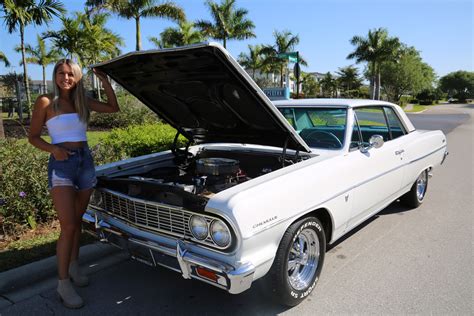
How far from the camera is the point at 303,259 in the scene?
3.19 metres

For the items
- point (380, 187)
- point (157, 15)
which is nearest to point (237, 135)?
point (380, 187)

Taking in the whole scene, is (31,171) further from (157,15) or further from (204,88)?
(157,15)

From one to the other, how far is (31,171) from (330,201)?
3.34m

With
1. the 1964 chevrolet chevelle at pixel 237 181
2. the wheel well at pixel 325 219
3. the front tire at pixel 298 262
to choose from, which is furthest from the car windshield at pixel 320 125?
the front tire at pixel 298 262

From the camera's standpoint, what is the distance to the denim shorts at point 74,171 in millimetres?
2924

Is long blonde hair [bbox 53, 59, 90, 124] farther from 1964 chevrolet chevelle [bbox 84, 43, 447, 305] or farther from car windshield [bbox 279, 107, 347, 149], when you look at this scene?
car windshield [bbox 279, 107, 347, 149]

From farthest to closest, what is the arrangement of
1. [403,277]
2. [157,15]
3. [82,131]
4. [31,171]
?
[157,15]
[31,171]
[403,277]
[82,131]

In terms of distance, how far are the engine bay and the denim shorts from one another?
0.75 feet

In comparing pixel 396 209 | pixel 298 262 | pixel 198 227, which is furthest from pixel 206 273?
pixel 396 209

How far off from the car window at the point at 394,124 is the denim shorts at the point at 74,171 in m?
3.75

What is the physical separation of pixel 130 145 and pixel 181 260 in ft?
12.2

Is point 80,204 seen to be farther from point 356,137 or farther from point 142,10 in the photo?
point 142,10

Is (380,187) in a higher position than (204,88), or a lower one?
lower

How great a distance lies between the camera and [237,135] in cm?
415
